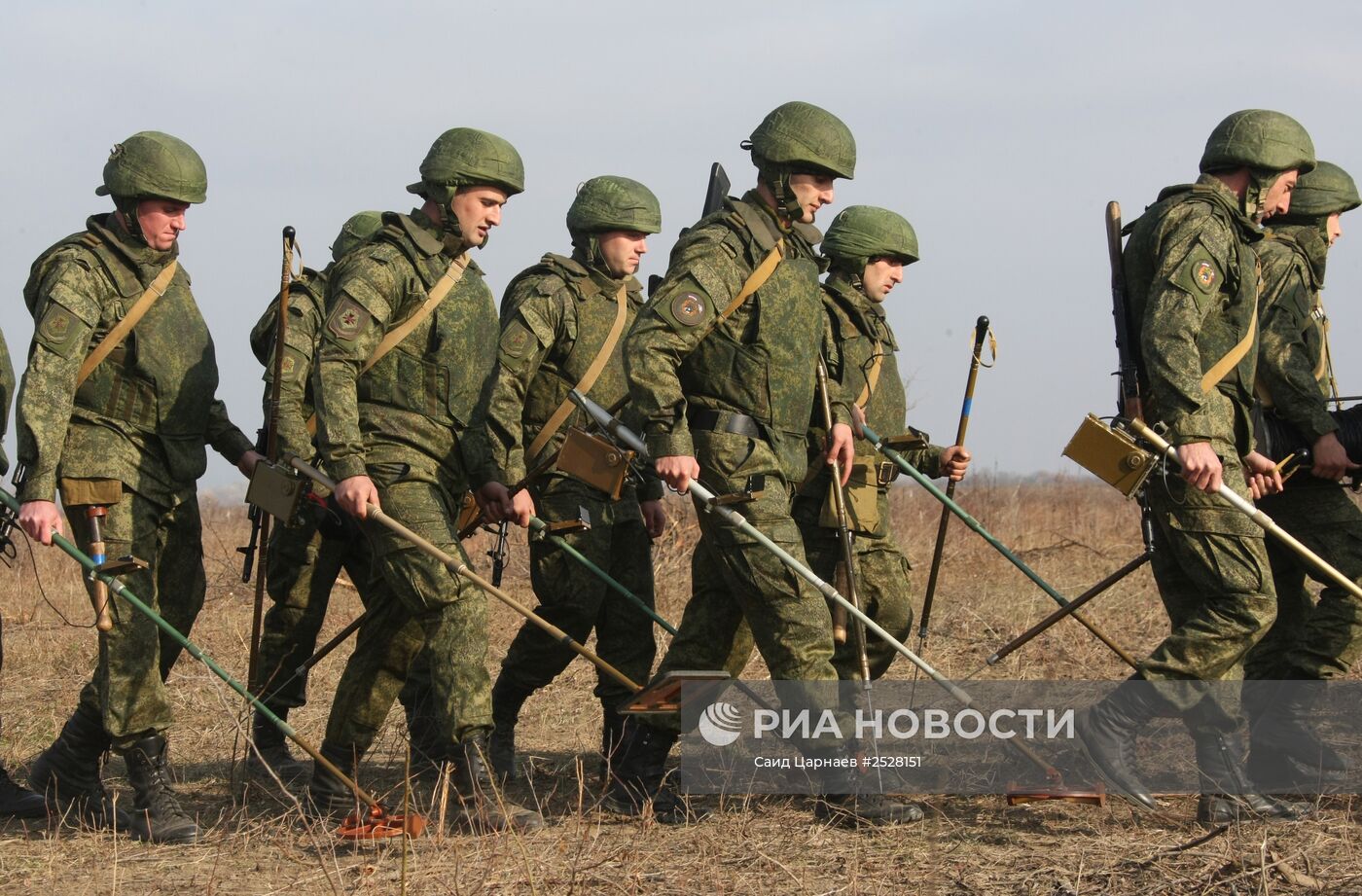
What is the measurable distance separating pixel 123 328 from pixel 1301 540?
4.97m

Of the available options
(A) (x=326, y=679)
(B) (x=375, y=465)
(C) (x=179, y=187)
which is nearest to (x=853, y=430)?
(B) (x=375, y=465)

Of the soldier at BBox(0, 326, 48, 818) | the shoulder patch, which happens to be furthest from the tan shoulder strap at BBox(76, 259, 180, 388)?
the shoulder patch

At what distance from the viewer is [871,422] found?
27.4 ft

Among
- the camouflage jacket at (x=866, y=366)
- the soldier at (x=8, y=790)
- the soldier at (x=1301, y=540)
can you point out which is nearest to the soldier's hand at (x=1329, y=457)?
the soldier at (x=1301, y=540)

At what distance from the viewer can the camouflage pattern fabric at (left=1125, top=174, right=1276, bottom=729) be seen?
6.38m

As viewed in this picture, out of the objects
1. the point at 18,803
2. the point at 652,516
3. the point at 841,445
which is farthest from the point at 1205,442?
the point at 18,803

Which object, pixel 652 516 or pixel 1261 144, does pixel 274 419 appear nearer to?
pixel 652 516

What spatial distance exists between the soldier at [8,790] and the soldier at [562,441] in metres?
1.91

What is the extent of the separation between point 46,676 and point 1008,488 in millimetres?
13861

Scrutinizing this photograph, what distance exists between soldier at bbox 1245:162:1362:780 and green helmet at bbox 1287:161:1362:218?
1.76 ft

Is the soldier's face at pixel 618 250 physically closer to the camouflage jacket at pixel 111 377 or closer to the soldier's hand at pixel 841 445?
the soldier's hand at pixel 841 445

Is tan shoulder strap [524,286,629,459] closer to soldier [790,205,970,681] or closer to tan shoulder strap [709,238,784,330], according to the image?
soldier [790,205,970,681]

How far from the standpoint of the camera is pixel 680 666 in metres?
7.09

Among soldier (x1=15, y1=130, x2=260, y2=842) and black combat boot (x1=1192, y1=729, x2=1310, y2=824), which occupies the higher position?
soldier (x1=15, y1=130, x2=260, y2=842)
